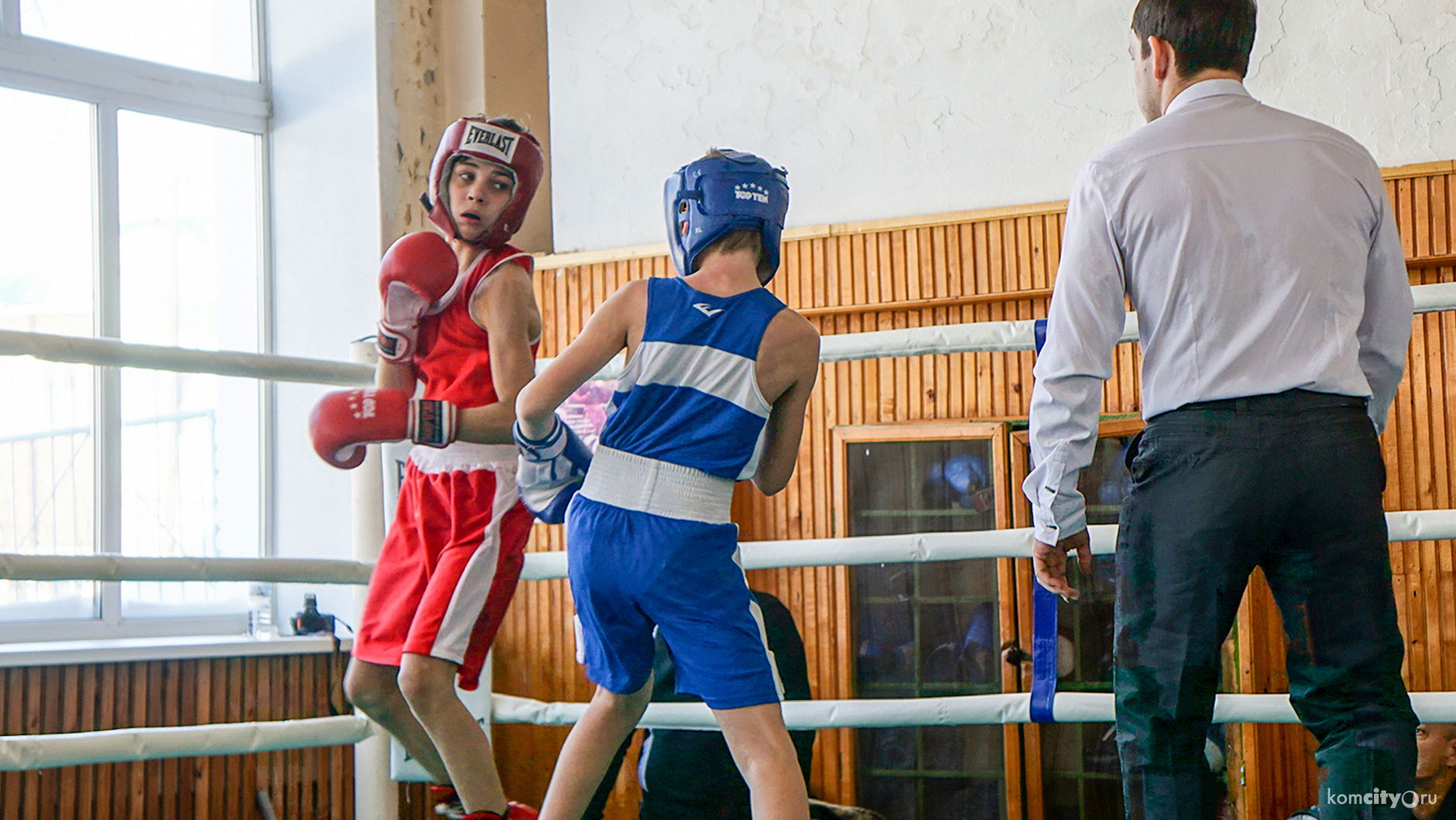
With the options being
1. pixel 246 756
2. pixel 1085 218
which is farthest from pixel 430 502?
pixel 246 756

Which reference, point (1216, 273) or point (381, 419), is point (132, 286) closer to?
Result: point (381, 419)

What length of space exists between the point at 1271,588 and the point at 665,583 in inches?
29.4

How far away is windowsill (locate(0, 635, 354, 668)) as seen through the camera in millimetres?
4004

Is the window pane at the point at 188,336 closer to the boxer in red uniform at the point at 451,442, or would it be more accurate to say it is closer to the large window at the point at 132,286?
the large window at the point at 132,286

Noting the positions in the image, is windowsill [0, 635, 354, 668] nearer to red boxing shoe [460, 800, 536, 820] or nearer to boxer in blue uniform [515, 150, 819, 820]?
red boxing shoe [460, 800, 536, 820]

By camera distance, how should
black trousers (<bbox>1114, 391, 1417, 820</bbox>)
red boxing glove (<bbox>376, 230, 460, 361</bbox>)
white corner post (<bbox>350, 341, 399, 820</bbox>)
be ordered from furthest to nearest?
white corner post (<bbox>350, 341, 399, 820</bbox>)
red boxing glove (<bbox>376, 230, 460, 361</bbox>)
black trousers (<bbox>1114, 391, 1417, 820</bbox>)

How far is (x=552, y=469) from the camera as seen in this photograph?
186cm

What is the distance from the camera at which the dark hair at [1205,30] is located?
151cm

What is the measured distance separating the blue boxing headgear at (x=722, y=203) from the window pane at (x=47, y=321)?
381 centimetres

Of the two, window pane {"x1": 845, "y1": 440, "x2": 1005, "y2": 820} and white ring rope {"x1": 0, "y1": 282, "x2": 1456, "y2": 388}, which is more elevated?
white ring rope {"x1": 0, "y1": 282, "x2": 1456, "y2": 388}

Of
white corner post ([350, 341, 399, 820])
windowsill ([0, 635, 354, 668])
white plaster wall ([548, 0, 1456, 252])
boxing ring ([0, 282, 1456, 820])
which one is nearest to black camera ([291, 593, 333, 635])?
windowsill ([0, 635, 354, 668])

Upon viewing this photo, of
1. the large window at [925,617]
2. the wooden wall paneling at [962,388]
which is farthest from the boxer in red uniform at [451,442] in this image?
the large window at [925,617]

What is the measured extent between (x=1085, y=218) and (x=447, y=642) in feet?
3.75

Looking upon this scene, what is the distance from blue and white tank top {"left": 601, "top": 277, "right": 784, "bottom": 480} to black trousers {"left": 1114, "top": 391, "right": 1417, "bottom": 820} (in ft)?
1.89
